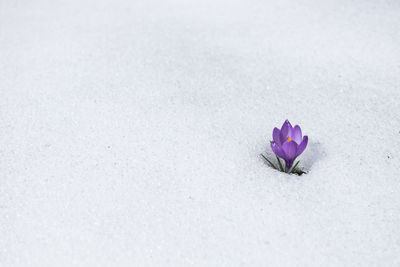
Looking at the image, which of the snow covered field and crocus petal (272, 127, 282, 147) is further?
crocus petal (272, 127, 282, 147)

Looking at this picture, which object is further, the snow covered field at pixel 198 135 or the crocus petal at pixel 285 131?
the crocus petal at pixel 285 131

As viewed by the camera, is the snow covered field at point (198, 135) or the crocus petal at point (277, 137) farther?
the crocus petal at point (277, 137)

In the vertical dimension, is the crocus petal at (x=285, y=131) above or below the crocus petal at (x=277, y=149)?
above

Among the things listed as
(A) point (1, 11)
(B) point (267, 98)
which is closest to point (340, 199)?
(B) point (267, 98)

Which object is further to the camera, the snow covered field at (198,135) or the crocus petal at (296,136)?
the crocus petal at (296,136)

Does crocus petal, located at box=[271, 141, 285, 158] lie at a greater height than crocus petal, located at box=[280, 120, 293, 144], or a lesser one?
lesser
